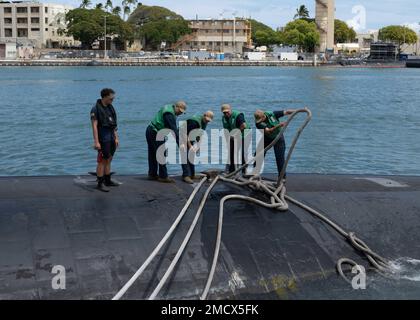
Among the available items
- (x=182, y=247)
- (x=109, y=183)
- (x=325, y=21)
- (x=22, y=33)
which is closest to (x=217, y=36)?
(x=325, y=21)

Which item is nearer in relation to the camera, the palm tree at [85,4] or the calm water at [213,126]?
the calm water at [213,126]

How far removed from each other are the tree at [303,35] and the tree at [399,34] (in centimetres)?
2537

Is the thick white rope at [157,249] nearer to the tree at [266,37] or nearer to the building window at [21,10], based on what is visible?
the building window at [21,10]

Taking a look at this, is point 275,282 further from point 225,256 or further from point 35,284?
point 35,284

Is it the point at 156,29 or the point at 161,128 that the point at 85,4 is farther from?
the point at 161,128

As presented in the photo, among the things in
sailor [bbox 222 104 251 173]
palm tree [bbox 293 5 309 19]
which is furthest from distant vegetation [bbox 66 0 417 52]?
sailor [bbox 222 104 251 173]

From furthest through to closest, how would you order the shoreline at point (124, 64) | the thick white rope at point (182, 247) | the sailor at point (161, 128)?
the shoreline at point (124, 64) < the sailor at point (161, 128) < the thick white rope at point (182, 247)

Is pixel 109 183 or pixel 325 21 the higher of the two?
pixel 325 21

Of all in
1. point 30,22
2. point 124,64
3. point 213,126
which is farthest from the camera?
point 30,22

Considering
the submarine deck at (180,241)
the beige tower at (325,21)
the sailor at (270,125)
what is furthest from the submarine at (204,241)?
the beige tower at (325,21)

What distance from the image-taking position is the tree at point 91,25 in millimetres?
156375

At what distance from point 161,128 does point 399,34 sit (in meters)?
185

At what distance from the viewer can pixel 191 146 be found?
36.6ft

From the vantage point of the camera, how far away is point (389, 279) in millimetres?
9852
